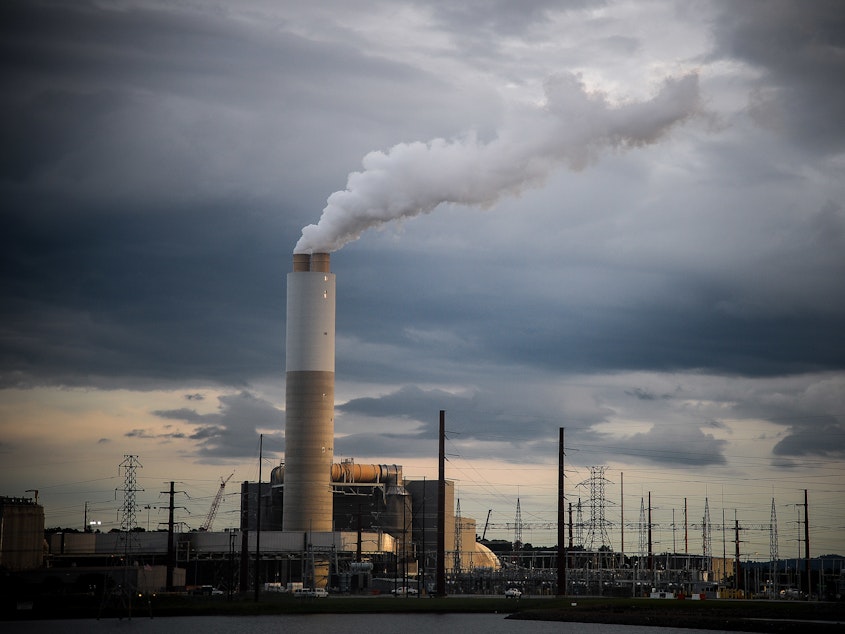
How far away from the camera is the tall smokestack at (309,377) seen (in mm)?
123250

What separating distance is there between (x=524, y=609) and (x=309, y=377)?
154 ft

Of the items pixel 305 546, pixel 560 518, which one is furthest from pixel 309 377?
pixel 560 518

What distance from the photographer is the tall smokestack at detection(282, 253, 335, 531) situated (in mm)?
123250

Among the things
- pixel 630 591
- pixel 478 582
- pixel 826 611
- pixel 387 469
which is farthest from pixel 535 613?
pixel 387 469

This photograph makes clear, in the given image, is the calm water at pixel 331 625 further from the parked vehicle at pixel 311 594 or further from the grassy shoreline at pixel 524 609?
the parked vehicle at pixel 311 594

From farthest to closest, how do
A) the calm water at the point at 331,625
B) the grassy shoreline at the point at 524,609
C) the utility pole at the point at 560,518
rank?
1. the utility pole at the point at 560,518
2. the grassy shoreline at the point at 524,609
3. the calm water at the point at 331,625

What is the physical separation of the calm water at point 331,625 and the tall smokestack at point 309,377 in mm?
44061

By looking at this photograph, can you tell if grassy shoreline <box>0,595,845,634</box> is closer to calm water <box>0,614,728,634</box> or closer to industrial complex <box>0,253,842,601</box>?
calm water <box>0,614,728,634</box>

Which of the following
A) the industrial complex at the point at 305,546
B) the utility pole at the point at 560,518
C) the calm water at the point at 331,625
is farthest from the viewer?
the industrial complex at the point at 305,546

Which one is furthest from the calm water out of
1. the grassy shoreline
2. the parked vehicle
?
the parked vehicle

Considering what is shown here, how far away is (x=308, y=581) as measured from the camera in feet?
403

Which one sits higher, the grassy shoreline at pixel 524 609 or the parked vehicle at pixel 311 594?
the grassy shoreline at pixel 524 609

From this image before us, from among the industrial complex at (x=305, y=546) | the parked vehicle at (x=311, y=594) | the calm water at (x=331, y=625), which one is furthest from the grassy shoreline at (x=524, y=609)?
the industrial complex at (x=305, y=546)

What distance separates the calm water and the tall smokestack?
44061 mm
